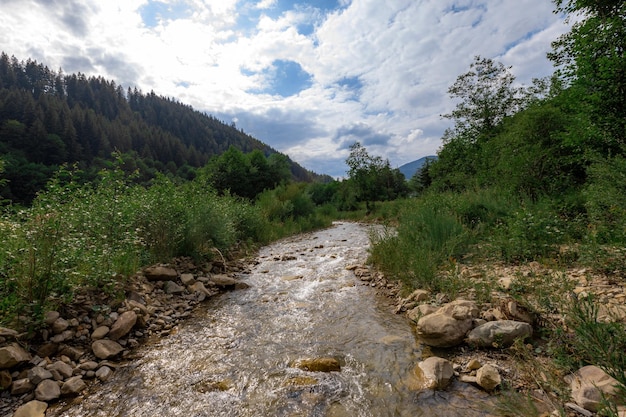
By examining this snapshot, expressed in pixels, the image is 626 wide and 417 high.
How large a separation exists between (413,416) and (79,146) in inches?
2629

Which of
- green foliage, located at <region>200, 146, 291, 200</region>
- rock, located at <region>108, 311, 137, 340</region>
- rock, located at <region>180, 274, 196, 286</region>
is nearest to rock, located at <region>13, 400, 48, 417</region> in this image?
rock, located at <region>108, 311, 137, 340</region>

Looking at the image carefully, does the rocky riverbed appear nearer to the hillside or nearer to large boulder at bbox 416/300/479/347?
large boulder at bbox 416/300/479/347

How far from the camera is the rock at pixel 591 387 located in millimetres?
2047

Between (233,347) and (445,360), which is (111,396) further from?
Result: (445,360)

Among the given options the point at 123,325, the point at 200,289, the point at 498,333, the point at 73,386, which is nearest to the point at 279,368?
the point at 73,386

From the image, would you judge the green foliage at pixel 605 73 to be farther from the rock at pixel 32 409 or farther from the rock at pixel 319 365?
the rock at pixel 32 409

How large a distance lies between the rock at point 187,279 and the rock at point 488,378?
5.41 meters

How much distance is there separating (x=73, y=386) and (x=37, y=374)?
1.24ft

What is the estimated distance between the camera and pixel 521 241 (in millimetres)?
5438

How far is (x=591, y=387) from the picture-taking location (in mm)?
2146

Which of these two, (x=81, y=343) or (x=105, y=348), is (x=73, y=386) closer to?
(x=105, y=348)

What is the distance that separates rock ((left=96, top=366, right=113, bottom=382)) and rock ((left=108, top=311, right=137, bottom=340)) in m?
0.63

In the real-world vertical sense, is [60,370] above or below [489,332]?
above

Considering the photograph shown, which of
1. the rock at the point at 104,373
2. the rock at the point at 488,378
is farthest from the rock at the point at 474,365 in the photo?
the rock at the point at 104,373
